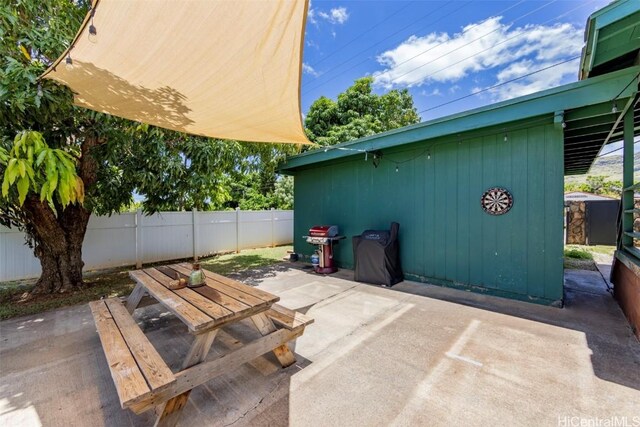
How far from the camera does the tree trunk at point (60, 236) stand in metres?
4.06

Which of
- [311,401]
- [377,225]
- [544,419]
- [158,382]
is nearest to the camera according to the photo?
[158,382]

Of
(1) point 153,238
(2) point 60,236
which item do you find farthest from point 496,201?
(1) point 153,238

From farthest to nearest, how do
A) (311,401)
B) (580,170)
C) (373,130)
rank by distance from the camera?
(373,130)
(580,170)
(311,401)

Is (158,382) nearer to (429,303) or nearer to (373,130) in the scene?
(429,303)

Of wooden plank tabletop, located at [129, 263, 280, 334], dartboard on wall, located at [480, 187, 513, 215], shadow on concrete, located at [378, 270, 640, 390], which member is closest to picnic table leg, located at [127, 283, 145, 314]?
wooden plank tabletop, located at [129, 263, 280, 334]

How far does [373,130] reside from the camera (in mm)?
12633

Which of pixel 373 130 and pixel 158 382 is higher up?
pixel 373 130

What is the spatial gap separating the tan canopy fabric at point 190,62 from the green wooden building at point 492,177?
2.30 meters

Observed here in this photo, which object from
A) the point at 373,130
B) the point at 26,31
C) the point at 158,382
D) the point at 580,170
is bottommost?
the point at 158,382

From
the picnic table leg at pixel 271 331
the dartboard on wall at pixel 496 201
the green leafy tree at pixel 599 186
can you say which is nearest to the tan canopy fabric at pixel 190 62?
the picnic table leg at pixel 271 331

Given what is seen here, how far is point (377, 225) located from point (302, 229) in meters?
2.24

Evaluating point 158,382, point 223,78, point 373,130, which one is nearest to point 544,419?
point 158,382

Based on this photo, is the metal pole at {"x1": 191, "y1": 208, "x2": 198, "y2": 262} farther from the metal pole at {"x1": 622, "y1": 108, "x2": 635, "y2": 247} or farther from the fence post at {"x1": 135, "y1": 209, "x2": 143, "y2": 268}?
the metal pole at {"x1": 622, "y1": 108, "x2": 635, "y2": 247}

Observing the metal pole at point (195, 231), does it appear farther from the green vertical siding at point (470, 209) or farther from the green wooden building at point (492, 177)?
the green vertical siding at point (470, 209)
